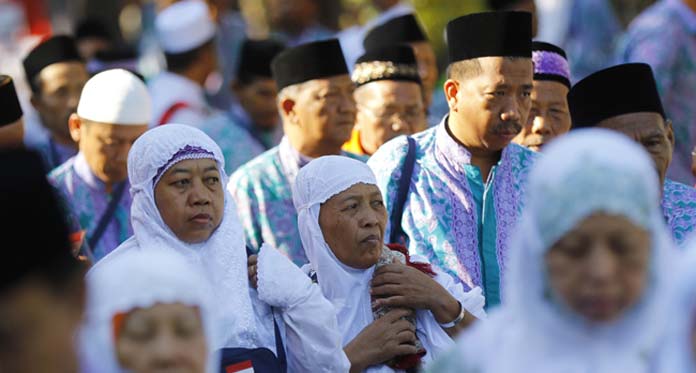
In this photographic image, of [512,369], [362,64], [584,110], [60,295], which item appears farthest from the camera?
[362,64]

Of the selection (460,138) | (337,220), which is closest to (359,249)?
(337,220)

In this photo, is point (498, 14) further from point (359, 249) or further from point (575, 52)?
point (575, 52)

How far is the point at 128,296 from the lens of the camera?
3709mm

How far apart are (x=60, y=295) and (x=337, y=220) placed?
2242 millimetres

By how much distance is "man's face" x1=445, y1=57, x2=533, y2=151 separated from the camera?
20.0 feet

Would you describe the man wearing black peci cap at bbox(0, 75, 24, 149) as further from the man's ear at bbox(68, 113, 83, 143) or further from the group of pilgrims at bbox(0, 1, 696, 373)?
the man's ear at bbox(68, 113, 83, 143)

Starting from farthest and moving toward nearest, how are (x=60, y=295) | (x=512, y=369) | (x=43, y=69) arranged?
(x=43, y=69), (x=512, y=369), (x=60, y=295)

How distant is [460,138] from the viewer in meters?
6.24

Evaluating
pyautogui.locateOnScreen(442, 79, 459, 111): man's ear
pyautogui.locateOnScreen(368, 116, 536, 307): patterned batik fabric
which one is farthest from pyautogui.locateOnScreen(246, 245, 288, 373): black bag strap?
pyautogui.locateOnScreen(442, 79, 459, 111): man's ear

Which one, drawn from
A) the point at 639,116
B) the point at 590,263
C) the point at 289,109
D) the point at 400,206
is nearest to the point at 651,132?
the point at 639,116

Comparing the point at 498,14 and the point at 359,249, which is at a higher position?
the point at 498,14

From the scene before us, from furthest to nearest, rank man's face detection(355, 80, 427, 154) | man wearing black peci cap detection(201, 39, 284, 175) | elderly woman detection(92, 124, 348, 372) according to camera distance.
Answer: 1. man wearing black peci cap detection(201, 39, 284, 175)
2. man's face detection(355, 80, 427, 154)
3. elderly woman detection(92, 124, 348, 372)

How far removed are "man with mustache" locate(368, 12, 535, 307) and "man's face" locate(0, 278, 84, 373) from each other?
288 cm

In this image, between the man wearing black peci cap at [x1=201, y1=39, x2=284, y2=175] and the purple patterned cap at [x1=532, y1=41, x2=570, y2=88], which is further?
the man wearing black peci cap at [x1=201, y1=39, x2=284, y2=175]
